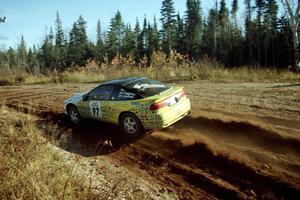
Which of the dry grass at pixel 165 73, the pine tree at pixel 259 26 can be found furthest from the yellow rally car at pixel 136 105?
the pine tree at pixel 259 26

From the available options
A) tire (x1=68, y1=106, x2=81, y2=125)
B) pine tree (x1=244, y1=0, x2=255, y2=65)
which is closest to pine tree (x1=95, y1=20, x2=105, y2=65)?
pine tree (x1=244, y1=0, x2=255, y2=65)

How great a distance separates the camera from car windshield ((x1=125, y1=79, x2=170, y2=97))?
27.7 ft

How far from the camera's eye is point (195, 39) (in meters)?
61.3

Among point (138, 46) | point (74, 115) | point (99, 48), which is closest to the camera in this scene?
point (74, 115)

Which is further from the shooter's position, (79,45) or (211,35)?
(79,45)

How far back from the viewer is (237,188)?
18.6 ft

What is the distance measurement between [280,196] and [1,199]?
178 inches

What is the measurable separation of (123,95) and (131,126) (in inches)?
36.0

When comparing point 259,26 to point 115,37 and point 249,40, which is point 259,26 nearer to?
point 249,40

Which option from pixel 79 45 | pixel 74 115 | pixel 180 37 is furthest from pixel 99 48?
pixel 74 115

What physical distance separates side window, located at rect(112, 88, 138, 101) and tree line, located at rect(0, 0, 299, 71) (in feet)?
96.9

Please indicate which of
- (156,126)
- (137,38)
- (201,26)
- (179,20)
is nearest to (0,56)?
(137,38)

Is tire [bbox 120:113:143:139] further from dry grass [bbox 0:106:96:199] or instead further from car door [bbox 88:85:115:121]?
dry grass [bbox 0:106:96:199]

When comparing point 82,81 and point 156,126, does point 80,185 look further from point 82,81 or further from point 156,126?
point 82,81
